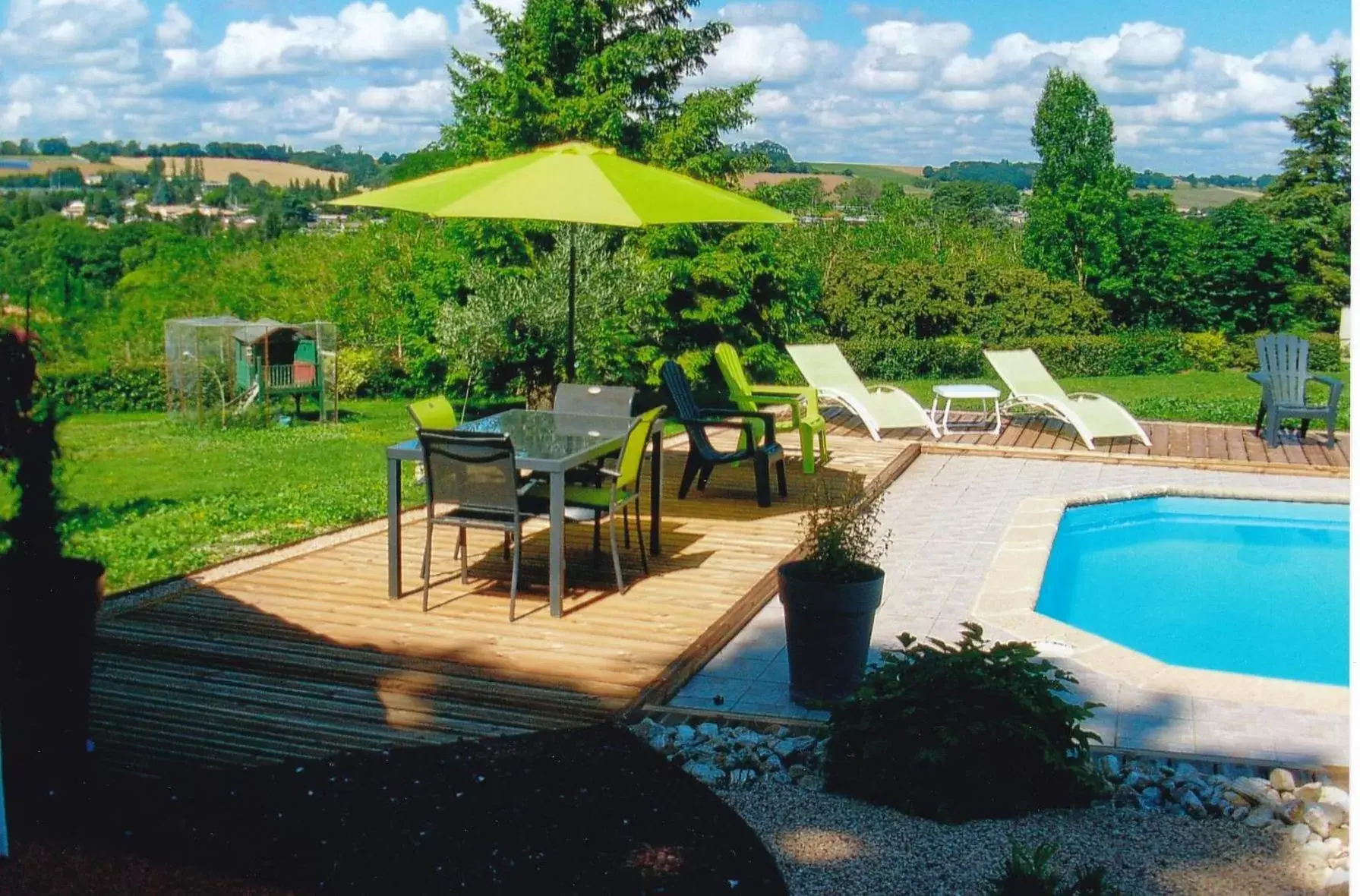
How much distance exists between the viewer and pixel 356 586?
21.9 feet

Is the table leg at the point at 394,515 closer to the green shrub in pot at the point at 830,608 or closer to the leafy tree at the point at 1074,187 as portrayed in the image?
the green shrub in pot at the point at 830,608

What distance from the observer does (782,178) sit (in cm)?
2225

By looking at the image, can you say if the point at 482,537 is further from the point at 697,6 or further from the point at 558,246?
the point at 697,6

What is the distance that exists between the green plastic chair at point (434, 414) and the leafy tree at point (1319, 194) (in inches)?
668

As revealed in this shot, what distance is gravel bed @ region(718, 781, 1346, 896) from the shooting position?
341 cm

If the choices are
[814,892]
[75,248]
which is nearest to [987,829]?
[814,892]

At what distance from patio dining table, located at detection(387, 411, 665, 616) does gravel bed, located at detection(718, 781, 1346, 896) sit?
229cm

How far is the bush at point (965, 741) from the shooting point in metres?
3.90

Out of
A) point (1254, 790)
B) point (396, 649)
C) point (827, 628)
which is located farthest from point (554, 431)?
point (1254, 790)

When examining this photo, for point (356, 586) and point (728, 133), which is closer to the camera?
Result: point (356, 586)

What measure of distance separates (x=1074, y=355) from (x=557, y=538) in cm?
1401

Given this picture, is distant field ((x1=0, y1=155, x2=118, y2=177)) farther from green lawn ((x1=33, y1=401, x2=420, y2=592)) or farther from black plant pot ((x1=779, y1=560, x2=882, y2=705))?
black plant pot ((x1=779, y1=560, x2=882, y2=705))

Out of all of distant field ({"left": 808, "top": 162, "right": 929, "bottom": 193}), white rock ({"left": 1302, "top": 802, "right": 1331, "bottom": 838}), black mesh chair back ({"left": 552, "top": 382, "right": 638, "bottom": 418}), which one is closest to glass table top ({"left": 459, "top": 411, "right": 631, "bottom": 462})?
black mesh chair back ({"left": 552, "top": 382, "right": 638, "bottom": 418})

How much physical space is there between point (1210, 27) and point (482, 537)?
639 cm
